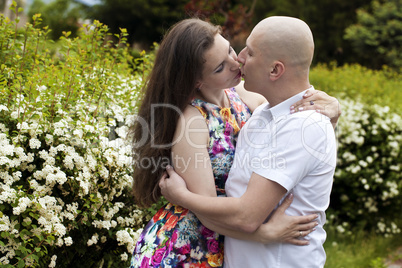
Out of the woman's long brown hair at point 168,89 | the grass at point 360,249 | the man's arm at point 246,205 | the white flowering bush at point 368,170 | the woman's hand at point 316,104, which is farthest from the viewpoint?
the white flowering bush at point 368,170

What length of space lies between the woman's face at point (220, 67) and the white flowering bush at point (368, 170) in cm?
369

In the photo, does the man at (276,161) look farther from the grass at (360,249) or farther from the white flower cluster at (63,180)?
the grass at (360,249)

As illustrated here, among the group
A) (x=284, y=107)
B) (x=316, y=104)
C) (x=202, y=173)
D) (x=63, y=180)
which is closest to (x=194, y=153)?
(x=202, y=173)

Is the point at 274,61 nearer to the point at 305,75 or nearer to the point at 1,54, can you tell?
the point at 305,75

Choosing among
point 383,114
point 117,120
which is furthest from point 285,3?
point 117,120

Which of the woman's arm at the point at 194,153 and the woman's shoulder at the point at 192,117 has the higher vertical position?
the woman's shoulder at the point at 192,117

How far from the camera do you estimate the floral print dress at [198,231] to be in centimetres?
212

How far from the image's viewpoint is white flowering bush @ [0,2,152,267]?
2.39 metres

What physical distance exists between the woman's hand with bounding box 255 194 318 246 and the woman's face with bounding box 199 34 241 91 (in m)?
0.60

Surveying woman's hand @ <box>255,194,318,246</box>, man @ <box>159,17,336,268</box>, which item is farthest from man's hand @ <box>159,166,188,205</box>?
woman's hand @ <box>255,194,318,246</box>

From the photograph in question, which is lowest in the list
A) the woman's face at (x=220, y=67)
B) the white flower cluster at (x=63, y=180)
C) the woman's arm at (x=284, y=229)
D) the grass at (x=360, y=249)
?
the grass at (x=360, y=249)

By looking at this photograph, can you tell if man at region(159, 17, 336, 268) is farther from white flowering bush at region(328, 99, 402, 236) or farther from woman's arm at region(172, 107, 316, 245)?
white flowering bush at region(328, 99, 402, 236)

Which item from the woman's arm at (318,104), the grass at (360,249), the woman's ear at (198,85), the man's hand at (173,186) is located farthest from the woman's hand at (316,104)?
the grass at (360,249)

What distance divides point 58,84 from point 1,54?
617mm
